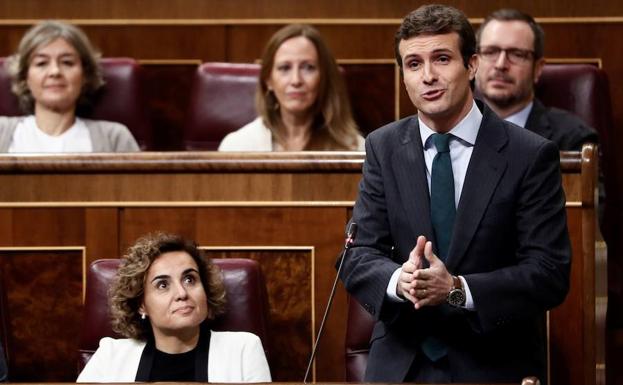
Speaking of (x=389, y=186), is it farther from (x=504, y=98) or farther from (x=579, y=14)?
(x=579, y=14)

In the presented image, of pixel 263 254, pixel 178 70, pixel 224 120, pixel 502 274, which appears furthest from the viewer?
pixel 178 70

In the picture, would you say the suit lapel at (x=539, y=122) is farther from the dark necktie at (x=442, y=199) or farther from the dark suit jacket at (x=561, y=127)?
the dark necktie at (x=442, y=199)

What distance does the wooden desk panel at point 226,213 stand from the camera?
4.49 feet

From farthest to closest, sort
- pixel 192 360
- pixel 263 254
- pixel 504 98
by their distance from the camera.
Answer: pixel 504 98 < pixel 263 254 < pixel 192 360

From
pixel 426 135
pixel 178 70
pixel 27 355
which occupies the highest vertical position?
pixel 178 70

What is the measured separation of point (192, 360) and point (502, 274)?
14.4 inches

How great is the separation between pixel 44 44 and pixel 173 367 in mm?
696

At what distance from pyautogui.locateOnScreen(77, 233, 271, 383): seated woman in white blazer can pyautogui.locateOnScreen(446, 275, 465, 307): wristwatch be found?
0.28 m

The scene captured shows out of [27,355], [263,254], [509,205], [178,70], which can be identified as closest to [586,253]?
[509,205]

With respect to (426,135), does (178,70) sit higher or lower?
higher

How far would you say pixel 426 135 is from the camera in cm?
111

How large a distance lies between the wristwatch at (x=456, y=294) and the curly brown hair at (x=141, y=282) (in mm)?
315

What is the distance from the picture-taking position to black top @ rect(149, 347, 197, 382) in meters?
1.24

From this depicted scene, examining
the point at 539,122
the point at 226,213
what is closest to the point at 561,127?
the point at 539,122
